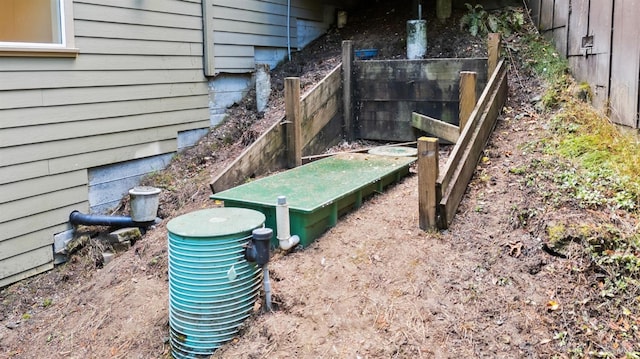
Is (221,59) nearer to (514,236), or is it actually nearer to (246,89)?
(246,89)

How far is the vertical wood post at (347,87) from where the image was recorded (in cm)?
614

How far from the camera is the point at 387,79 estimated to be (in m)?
6.14

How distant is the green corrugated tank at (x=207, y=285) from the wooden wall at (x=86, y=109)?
191cm

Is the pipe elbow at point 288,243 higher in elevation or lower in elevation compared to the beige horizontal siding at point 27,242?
higher

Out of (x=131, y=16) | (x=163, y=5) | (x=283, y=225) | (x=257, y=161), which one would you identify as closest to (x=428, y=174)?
(x=283, y=225)

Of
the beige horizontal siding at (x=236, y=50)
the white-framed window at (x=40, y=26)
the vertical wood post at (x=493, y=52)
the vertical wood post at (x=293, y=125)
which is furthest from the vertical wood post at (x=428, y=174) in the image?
the beige horizontal siding at (x=236, y=50)

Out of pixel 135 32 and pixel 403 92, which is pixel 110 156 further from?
pixel 403 92

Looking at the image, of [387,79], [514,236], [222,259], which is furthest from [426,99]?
[222,259]

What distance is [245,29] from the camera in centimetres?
650

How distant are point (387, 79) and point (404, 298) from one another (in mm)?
3656

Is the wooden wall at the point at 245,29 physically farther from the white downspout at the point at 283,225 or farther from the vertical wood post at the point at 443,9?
the white downspout at the point at 283,225

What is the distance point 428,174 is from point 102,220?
2.85 m

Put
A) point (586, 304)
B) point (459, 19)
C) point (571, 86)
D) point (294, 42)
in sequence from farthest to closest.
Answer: point (294, 42)
point (459, 19)
point (571, 86)
point (586, 304)

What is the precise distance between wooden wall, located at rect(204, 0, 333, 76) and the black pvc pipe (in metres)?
2.10
